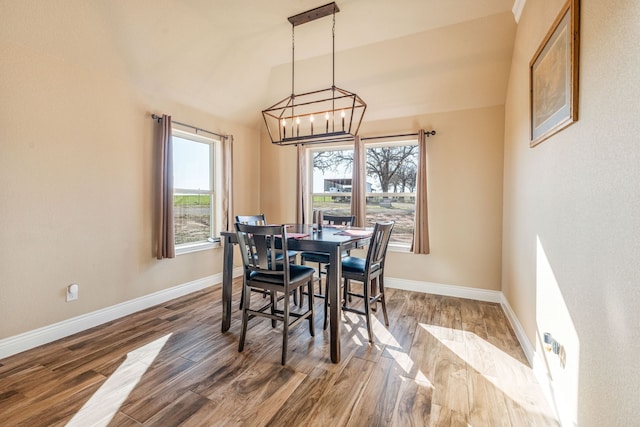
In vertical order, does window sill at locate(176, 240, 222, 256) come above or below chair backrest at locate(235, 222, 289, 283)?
below

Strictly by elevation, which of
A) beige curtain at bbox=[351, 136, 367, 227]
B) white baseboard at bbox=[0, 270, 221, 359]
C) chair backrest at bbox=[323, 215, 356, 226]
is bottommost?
white baseboard at bbox=[0, 270, 221, 359]

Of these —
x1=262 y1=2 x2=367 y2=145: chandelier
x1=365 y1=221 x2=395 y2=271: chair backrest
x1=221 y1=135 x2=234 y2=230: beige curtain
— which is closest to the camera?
x1=365 y1=221 x2=395 y2=271: chair backrest

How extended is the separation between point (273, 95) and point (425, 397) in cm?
423

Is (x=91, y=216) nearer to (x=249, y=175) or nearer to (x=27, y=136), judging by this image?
(x=27, y=136)

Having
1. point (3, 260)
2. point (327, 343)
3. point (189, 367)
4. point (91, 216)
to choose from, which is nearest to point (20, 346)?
point (3, 260)

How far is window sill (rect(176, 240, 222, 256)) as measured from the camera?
3799mm

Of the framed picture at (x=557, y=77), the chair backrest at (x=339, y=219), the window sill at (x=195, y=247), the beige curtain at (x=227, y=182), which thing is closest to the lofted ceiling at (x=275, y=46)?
the beige curtain at (x=227, y=182)

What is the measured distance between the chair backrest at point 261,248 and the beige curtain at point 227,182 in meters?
1.93

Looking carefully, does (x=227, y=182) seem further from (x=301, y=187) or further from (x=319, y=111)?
(x=319, y=111)

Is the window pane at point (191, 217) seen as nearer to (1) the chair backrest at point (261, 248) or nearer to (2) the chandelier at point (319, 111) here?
(2) the chandelier at point (319, 111)

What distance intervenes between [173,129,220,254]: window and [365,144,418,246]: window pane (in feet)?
7.61

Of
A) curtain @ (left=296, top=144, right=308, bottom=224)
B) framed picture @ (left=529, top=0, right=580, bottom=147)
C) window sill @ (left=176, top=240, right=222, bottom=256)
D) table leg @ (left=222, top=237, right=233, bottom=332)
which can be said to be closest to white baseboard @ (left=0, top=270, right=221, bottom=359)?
window sill @ (left=176, top=240, right=222, bottom=256)

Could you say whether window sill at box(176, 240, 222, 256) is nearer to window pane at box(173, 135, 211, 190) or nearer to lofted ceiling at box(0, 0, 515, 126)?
window pane at box(173, 135, 211, 190)

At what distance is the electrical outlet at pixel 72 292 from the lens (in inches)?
105
